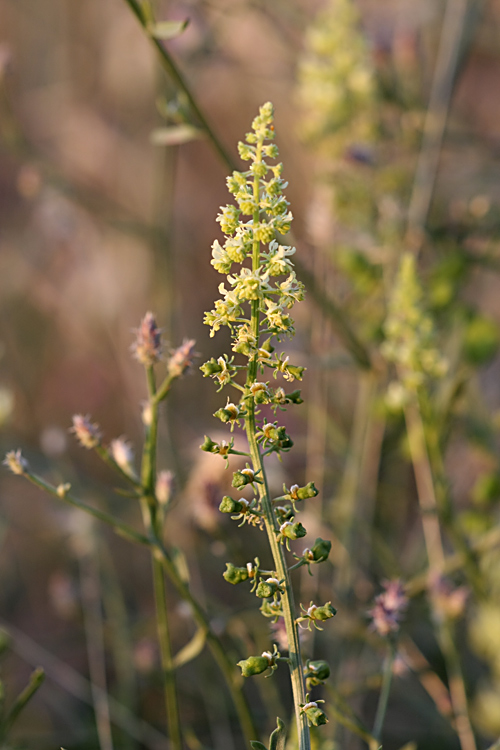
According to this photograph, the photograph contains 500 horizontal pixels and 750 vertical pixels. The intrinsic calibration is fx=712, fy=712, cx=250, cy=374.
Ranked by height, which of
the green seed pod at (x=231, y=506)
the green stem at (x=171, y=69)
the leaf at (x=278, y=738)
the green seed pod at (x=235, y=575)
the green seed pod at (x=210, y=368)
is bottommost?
the leaf at (x=278, y=738)

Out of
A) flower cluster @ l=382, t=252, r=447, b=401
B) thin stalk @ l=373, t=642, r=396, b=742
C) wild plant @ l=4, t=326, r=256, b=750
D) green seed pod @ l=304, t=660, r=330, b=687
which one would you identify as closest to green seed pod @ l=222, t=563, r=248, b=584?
green seed pod @ l=304, t=660, r=330, b=687

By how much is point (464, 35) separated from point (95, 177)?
1575 millimetres

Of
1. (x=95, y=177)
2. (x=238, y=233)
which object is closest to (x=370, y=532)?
(x=238, y=233)

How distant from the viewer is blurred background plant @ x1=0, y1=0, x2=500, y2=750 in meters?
1.32

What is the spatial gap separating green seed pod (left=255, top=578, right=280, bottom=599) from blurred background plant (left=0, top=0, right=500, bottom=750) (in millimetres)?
291

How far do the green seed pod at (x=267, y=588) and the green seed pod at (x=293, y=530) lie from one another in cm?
4

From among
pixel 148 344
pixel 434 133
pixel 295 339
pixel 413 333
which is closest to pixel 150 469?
pixel 148 344

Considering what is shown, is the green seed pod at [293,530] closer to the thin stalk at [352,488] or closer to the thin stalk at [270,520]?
the thin stalk at [270,520]

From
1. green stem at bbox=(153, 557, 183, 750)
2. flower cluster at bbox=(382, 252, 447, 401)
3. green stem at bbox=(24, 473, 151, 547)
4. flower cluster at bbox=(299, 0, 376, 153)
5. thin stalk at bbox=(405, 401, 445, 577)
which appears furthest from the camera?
flower cluster at bbox=(299, 0, 376, 153)

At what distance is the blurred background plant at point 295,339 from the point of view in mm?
1320

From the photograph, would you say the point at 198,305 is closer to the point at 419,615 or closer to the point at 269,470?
the point at 269,470

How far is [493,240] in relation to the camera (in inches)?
57.9

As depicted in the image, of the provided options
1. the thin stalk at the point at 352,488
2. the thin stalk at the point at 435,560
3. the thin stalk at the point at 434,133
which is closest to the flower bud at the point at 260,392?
the thin stalk at the point at 435,560

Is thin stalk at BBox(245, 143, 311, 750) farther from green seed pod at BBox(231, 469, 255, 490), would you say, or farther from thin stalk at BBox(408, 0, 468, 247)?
thin stalk at BBox(408, 0, 468, 247)
